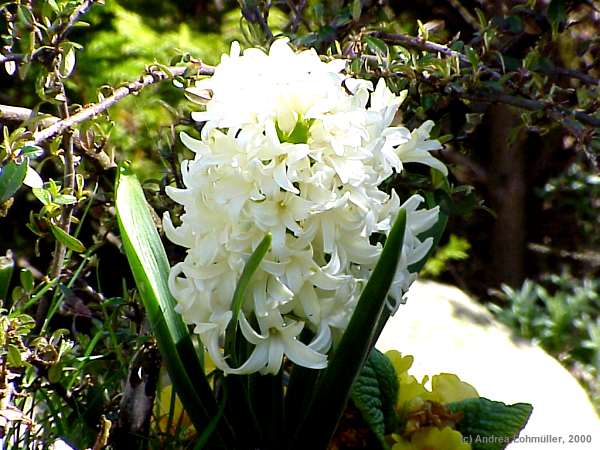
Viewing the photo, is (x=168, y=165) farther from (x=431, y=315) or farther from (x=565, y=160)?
(x=565, y=160)

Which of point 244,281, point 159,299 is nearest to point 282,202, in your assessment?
point 244,281

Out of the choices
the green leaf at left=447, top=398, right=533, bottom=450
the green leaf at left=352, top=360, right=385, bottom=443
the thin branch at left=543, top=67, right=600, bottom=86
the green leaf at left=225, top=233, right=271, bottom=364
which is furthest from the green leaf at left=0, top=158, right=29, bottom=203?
the thin branch at left=543, top=67, right=600, bottom=86

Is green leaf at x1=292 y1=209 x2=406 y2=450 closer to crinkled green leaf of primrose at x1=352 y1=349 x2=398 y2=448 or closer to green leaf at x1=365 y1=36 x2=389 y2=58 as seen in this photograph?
crinkled green leaf of primrose at x1=352 y1=349 x2=398 y2=448

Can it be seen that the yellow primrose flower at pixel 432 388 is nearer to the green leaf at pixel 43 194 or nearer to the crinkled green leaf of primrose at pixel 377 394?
the crinkled green leaf of primrose at pixel 377 394

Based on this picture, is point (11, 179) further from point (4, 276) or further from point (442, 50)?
point (442, 50)

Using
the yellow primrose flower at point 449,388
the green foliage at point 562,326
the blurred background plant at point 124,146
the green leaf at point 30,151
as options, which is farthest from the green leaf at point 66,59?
the green foliage at point 562,326
